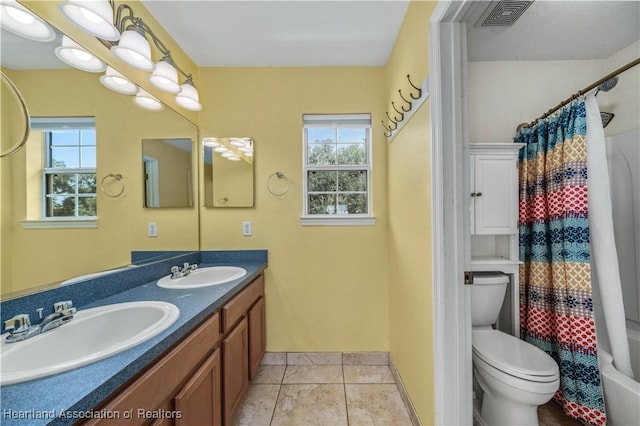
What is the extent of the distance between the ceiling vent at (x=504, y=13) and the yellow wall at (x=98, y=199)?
2.10 metres

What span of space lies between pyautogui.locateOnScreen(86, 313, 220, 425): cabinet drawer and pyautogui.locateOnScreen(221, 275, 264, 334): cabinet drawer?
0.14 meters

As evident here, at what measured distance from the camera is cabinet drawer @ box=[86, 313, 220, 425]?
672mm

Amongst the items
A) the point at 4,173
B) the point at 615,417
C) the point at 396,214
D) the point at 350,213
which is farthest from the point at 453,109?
the point at 615,417

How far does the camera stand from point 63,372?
0.63m

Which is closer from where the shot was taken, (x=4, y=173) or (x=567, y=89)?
(x=4, y=173)

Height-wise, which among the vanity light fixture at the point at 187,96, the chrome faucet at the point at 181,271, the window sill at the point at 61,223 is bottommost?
the chrome faucet at the point at 181,271

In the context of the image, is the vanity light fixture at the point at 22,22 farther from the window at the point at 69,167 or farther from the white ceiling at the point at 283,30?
the white ceiling at the point at 283,30

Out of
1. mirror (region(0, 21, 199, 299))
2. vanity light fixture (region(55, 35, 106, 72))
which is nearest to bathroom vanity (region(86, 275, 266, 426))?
mirror (region(0, 21, 199, 299))

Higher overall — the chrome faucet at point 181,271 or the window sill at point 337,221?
the window sill at point 337,221

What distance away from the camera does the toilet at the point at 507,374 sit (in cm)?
123

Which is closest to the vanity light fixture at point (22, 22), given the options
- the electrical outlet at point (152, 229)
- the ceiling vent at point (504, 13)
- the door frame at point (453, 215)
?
the electrical outlet at point (152, 229)

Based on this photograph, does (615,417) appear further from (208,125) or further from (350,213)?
(208,125)

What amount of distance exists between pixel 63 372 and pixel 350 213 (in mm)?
1872

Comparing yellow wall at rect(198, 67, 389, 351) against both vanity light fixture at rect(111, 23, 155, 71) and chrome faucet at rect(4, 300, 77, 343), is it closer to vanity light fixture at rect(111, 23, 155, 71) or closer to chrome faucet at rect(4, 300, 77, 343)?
vanity light fixture at rect(111, 23, 155, 71)
